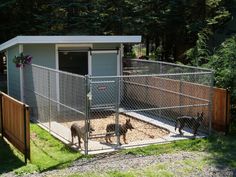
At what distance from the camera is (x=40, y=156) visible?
9305 mm

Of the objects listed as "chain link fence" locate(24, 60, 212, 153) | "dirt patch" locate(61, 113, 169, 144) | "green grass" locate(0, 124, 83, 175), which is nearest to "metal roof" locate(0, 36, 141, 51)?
"chain link fence" locate(24, 60, 212, 153)

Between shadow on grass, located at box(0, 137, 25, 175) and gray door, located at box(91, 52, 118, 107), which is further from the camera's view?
gray door, located at box(91, 52, 118, 107)

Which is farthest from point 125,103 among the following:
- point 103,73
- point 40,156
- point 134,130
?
point 40,156

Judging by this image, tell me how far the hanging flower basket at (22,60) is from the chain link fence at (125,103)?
0.26 meters

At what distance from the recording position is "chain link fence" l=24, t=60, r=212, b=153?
1016 cm

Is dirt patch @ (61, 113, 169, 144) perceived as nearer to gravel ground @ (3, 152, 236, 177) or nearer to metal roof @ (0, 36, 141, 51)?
gravel ground @ (3, 152, 236, 177)

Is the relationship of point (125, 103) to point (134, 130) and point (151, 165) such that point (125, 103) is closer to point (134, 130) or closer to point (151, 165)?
point (134, 130)

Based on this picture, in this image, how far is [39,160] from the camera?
8.98 meters

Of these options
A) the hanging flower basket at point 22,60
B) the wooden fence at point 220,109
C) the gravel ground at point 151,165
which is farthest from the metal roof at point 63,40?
the gravel ground at point 151,165

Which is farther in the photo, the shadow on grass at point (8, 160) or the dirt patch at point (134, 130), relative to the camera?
the dirt patch at point (134, 130)

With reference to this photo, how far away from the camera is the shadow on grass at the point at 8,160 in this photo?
8.49 m

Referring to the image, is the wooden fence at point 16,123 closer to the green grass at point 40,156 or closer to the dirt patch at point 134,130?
the green grass at point 40,156

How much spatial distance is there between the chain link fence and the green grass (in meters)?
0.43

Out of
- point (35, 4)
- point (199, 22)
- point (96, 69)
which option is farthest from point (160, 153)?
point (35, 4)
